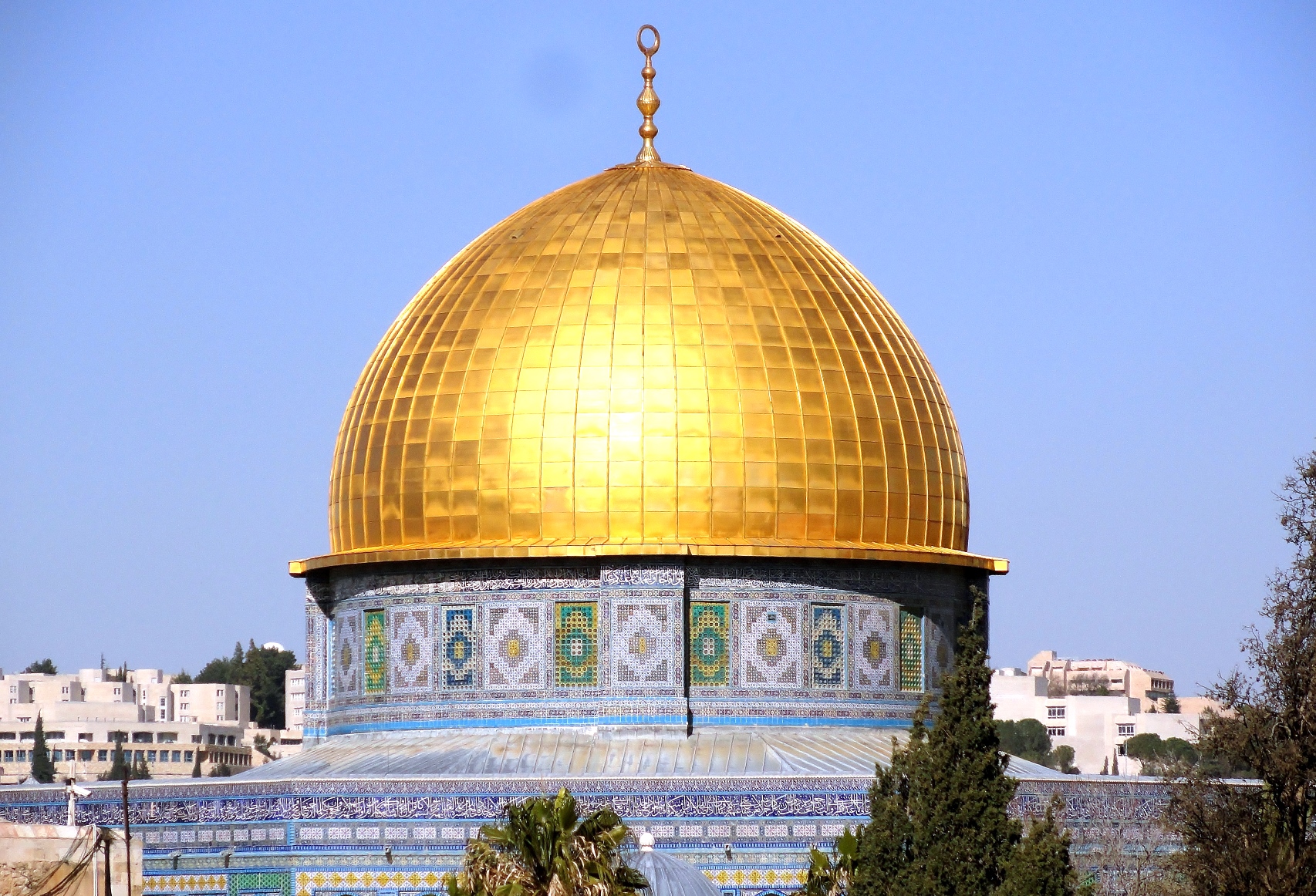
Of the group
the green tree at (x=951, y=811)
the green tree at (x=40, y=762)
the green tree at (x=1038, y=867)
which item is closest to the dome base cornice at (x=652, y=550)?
the green tree at (x=951, y=811)

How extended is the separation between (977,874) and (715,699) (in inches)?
273

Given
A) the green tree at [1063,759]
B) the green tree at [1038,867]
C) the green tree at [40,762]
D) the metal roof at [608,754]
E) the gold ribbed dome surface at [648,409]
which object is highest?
the gold ribbed dome surface at [648,409]

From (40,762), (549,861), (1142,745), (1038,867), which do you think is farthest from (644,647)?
(1142,745)

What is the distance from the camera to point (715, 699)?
2922 centimetres

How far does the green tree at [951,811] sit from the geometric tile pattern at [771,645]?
18.7 feet

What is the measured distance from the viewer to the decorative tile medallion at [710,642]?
96.1ft

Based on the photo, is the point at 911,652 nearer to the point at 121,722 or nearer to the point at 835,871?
the point at 835,871

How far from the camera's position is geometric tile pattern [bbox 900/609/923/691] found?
30203mm

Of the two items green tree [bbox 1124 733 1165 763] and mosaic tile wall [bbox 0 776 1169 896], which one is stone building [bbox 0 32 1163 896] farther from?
green tree [bbox 1124 733 1165 763]

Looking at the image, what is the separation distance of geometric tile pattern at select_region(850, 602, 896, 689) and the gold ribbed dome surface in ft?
2.10

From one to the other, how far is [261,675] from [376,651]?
47.1 m

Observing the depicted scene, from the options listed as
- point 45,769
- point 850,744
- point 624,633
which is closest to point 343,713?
point 624,633

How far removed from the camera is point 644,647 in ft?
95.6

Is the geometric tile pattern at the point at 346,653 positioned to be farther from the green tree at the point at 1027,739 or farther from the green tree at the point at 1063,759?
the green tree at the point at 1027,739
